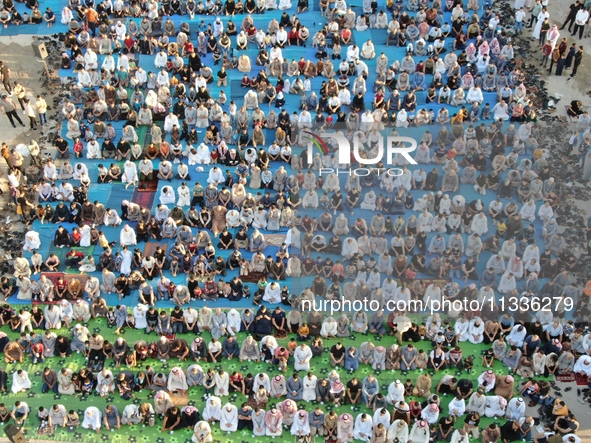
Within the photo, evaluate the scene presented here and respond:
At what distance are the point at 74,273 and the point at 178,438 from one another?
20.9 ft

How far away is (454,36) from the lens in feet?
111

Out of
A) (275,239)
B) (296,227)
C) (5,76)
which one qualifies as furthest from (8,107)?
(296,227)

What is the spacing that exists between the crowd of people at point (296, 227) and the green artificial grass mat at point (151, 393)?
0.11 metres

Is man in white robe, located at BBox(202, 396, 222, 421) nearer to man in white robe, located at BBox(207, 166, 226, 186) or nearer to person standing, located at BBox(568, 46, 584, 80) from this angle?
man in white robe, located at BBox(207, 166, 226, 186)

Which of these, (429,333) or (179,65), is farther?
(179,65)

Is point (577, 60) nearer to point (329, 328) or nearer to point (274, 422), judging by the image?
point (329, 328)

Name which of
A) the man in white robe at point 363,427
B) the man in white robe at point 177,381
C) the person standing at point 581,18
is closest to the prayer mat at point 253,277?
the man in white robe at point 177,381

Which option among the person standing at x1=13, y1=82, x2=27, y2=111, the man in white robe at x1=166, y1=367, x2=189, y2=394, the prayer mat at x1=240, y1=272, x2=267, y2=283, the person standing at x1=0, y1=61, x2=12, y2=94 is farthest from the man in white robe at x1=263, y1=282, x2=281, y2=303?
the person standing at x1=0, y1=61, x2=12, y2=94

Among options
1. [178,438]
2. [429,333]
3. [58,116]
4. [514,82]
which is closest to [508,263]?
[429,333]

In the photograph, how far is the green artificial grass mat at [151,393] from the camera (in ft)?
73.4

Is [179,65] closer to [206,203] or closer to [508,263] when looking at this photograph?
[206,203]

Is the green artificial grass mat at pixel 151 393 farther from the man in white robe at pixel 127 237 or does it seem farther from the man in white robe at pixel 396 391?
the man in white robe at pixel 127 237

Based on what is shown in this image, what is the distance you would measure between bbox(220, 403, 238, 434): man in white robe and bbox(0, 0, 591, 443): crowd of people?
50 millimetres

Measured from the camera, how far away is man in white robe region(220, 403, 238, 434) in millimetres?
22312
